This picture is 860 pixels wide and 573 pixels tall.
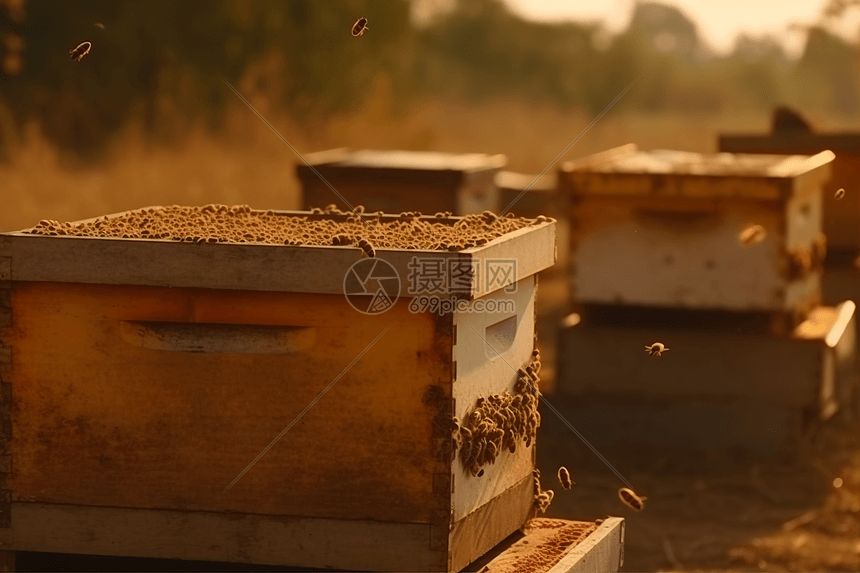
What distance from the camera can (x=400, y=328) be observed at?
9.30ft

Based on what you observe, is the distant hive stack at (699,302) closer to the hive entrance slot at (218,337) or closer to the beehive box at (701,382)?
the beehive box at (701,382)

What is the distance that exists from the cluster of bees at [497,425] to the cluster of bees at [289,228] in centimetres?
41

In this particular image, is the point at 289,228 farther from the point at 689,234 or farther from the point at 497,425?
the point at 689,234

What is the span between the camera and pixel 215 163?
15.7 m

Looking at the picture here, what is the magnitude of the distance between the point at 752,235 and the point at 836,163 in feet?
7.64

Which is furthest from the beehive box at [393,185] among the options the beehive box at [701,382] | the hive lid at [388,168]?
the beehive box at [701,382]

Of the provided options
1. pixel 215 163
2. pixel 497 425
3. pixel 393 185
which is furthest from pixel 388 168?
pixel 215 163

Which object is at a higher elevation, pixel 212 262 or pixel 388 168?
pixel 388 168

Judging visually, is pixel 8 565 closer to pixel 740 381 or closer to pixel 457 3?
pixel 740 381

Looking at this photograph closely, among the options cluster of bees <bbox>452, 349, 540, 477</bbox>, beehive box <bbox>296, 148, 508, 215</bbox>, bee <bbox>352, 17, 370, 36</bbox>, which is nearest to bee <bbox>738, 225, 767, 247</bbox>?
beehive box <bbox>296, 148, 508, 215</bbox>

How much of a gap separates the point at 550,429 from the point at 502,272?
13.0 ft

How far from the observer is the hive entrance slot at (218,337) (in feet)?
9.36

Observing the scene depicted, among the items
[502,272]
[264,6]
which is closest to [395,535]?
[502,272]

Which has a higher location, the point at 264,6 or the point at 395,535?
the point at 264,6
